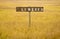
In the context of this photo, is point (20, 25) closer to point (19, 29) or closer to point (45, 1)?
point (19, 29)

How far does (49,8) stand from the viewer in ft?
2.97

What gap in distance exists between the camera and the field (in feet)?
2.98

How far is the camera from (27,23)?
917 millimetres

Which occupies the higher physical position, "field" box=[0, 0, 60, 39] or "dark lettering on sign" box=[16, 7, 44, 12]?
"dark lettering on sign" box=[16, 7, 44, 12]

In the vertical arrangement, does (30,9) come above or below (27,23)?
above

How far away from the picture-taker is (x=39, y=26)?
0.92 meters

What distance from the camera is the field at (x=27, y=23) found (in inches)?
35.7

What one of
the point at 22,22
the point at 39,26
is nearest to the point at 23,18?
the point at 22,22

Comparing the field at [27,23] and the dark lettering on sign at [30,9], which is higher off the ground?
the dark lettering on sign at [30,9]

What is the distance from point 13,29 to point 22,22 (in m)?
0.09

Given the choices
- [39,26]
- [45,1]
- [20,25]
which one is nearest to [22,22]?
[20,25]

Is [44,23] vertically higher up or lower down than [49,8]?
lower down

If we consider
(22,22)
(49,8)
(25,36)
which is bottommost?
(25,36)

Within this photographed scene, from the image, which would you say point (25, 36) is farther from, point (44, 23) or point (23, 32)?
point (44, 23)
